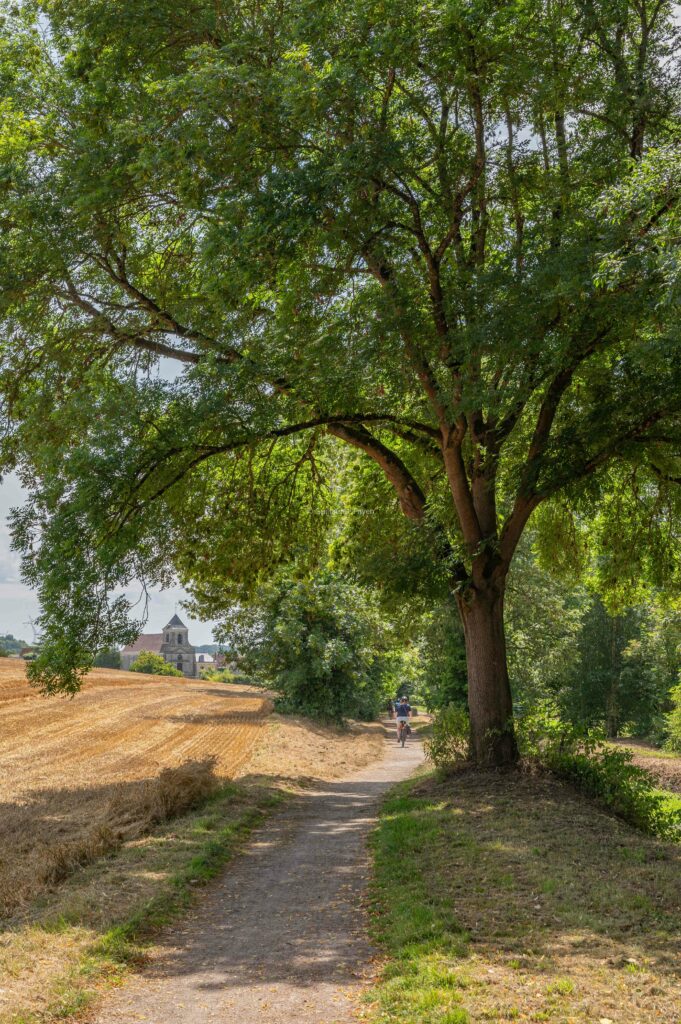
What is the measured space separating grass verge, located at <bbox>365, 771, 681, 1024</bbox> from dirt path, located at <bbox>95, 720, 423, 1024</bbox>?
1.08 feet

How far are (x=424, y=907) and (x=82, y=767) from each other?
1131 centimetres

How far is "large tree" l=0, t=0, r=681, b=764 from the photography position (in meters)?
11.5

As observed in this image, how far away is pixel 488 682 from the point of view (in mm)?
15273

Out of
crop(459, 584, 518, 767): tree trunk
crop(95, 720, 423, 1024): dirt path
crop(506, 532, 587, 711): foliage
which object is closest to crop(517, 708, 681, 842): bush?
crop(459, 584, 518, 767): tree trunk

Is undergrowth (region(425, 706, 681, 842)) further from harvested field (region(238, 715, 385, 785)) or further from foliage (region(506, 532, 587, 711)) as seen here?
foliage (region(506, 532, 587, 711))

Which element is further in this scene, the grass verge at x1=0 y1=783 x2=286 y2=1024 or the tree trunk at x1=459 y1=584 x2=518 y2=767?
the tree trunk at x1=459 y1=584 x2=518 y2=767

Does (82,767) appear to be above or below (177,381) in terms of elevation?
below

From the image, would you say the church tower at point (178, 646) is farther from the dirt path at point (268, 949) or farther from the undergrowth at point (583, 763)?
the dirt path at point (268, 949)

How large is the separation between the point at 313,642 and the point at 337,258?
19.2 meters

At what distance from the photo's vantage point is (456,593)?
15430 mm

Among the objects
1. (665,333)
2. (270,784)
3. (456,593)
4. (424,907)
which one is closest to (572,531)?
(456,593)

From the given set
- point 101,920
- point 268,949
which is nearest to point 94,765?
point 101,920

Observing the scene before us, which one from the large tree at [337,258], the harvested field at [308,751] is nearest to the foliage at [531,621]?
the harvested field at [308,751]

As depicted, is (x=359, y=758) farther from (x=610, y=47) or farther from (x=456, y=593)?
(x=610, y=47)
